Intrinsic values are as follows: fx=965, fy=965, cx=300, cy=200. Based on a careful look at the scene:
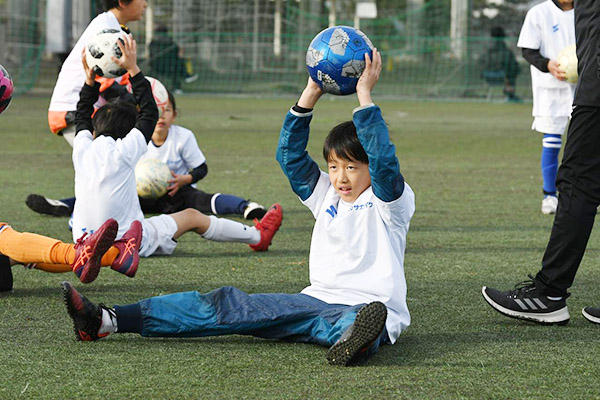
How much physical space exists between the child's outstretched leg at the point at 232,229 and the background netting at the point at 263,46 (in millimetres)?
20837

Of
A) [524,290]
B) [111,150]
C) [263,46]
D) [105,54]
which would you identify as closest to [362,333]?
[524,290]

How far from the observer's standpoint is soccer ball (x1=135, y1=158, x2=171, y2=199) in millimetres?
7418

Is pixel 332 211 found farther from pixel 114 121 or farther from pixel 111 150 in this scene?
pixel 114 121

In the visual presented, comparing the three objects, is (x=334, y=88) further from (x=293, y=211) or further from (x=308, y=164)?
(x=293, y=211)

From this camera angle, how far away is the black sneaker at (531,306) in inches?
168

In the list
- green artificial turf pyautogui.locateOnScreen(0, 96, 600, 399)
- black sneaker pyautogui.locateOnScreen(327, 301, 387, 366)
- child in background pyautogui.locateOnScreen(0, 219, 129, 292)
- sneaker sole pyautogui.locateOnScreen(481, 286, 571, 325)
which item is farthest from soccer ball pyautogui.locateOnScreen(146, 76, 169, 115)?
black sneaker pyautogui.locateOnScreen(327, 301, 387, 366)

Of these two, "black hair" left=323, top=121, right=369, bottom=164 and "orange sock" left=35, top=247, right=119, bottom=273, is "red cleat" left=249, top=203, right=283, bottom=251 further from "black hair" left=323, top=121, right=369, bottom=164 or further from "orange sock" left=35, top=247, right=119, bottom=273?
"black hair" left=323, top=121, right=369, bottom=164

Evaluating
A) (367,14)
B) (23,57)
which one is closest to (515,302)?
(23,57)

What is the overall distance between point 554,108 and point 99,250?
5.22m

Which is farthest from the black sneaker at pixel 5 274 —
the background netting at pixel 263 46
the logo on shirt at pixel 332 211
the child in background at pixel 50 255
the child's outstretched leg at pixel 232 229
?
the background netting at pixel 263 46

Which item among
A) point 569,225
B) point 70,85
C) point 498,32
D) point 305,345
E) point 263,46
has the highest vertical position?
point 498,32

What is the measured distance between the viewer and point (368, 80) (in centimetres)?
386

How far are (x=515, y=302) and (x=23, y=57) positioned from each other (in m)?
24.5

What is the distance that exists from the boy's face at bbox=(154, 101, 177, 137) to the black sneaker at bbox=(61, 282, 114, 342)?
397 centimetres
